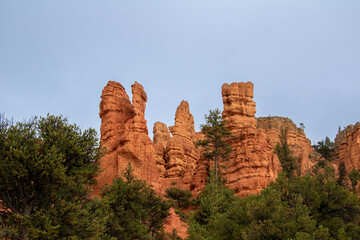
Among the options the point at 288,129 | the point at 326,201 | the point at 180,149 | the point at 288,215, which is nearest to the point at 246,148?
the point at 326,201

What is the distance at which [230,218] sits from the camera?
89.4ft

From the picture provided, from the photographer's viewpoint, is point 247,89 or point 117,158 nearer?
point 117,158

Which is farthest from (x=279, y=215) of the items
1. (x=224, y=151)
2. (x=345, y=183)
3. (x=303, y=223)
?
(x=345, y=183)

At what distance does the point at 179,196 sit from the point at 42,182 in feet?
83.8

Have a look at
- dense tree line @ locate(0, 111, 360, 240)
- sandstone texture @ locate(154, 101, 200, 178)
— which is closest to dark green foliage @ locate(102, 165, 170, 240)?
dense tree line @ locate(0, 111, 360, 240)

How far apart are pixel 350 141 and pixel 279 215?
46.2 metres

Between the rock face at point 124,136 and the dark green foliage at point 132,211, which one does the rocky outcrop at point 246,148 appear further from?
the dark green foliage at point 132,211

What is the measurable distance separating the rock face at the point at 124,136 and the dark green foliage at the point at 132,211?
610 cm

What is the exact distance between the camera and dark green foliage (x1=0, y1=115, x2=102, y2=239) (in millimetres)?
18812

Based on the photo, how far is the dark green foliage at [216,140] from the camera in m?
43.2

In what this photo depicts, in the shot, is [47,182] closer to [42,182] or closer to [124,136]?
[42,182]

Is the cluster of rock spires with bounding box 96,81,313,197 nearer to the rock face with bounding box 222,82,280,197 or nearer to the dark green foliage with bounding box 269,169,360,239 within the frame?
the rock face with bounding box 222,82,280,197

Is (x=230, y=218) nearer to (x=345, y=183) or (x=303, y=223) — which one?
(x=303, y=223)

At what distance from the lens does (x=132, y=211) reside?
29266 millimetres
